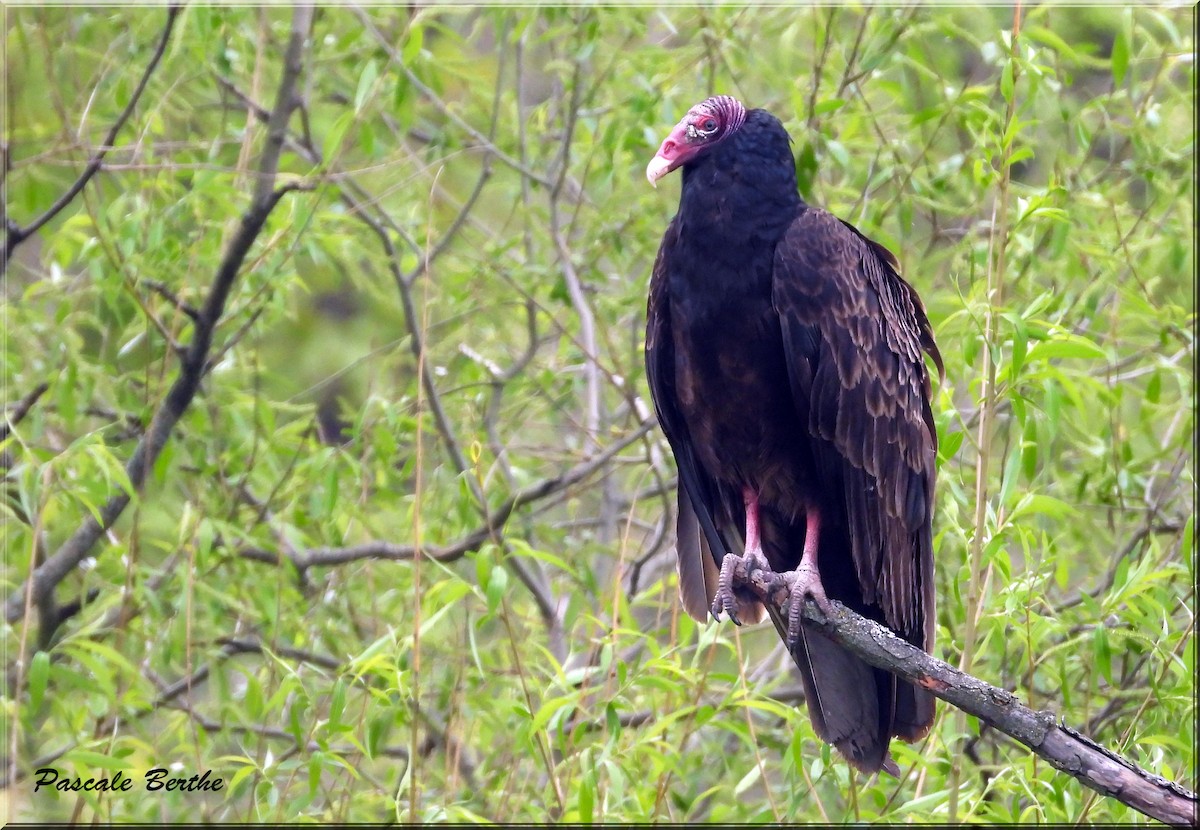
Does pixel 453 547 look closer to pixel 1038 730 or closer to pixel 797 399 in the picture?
pixel 797 399

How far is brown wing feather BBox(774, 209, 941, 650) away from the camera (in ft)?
9.80

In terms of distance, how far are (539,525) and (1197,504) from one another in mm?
2062

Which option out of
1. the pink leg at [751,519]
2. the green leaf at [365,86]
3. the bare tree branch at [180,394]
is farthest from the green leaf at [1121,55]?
the bare tree branch at [180,394]

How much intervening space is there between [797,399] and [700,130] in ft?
2.48

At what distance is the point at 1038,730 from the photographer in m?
2.19

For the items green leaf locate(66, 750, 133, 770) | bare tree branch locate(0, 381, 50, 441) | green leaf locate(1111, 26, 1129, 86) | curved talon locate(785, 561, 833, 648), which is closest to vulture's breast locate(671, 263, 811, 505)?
curved talon locate(785, 561, 833, 648)

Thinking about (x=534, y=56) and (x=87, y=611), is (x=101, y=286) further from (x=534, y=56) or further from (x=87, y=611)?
(x=534, y=56)

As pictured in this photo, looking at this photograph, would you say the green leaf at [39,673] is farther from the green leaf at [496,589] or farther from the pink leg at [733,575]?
the pink leg at [733,575]

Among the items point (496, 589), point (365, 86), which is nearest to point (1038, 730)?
point (496, 589)

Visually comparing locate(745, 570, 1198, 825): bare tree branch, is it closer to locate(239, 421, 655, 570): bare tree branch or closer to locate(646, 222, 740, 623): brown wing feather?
locate(646, 222, 740, 623): brown wing feather

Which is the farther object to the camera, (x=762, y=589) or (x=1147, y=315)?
(x=1147, y=315)

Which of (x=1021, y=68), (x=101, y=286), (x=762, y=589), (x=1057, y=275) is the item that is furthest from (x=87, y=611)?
(x=1057, y=275)

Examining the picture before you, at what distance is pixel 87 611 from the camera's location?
3.76 metres

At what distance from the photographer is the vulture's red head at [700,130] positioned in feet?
10.6
